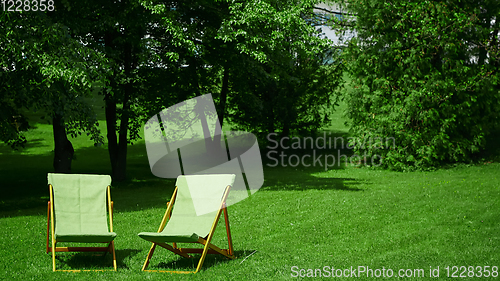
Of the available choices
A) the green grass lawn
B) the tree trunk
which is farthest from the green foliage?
the tree trunk

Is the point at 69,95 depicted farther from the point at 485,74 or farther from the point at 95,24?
the point at 485,74

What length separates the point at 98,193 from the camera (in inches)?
231

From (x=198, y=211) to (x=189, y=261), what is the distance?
25.5 inches

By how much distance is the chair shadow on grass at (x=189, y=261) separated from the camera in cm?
521

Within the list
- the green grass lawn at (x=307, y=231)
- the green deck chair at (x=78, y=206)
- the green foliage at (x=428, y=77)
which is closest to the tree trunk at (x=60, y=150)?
the green grass lawn at (x=307, y=231)

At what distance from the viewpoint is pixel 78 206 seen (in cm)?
571

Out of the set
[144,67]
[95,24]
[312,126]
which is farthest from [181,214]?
[312,126]

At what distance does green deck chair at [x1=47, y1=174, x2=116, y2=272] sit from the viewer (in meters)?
5.43

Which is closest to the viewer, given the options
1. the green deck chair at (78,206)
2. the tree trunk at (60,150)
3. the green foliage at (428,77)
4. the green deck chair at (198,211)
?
the green deck chair at (198,211)

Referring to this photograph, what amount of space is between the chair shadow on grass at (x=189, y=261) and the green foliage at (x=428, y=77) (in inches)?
469

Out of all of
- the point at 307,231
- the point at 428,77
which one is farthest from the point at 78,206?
the point at 428,77

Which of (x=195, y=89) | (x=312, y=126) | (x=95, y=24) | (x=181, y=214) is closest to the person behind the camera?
(x=181, y=214)

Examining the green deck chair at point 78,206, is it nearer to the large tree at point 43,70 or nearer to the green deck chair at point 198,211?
the green deck chair at point 198,211

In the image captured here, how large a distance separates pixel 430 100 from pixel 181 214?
12661mm
